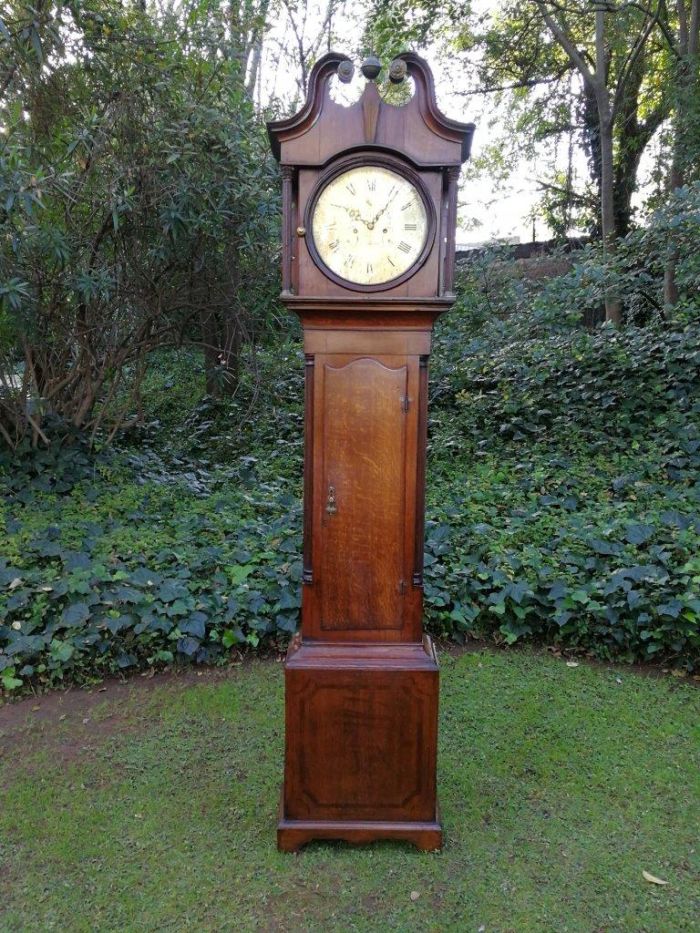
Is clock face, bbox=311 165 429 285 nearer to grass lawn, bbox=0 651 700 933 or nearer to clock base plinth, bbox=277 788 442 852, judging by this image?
clock base plinth, bbox=277 788 442 852

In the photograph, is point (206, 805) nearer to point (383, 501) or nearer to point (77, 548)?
point (383, 501)

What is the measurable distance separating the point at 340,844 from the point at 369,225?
80.6 inches

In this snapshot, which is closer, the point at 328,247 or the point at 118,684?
the point at 328,247

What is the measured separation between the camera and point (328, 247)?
2.16 meters

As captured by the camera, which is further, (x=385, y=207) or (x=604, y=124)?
(x=604, y=124)

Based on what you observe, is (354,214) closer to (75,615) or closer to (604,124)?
(75,615)

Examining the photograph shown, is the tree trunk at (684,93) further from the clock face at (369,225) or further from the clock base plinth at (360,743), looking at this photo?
the clock base plinth at (360,743)

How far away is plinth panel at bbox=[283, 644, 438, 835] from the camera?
2.28 metres

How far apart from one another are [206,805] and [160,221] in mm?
3953

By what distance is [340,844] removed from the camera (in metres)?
2.38

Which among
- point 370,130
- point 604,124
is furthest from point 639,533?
point 604,124

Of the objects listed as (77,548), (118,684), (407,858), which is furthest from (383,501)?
(77,548)

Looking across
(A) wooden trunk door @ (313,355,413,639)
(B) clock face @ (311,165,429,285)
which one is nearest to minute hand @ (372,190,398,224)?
(B) clock face @ (311,165,429,285)

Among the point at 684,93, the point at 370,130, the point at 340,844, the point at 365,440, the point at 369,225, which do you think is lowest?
the point at 340,844
